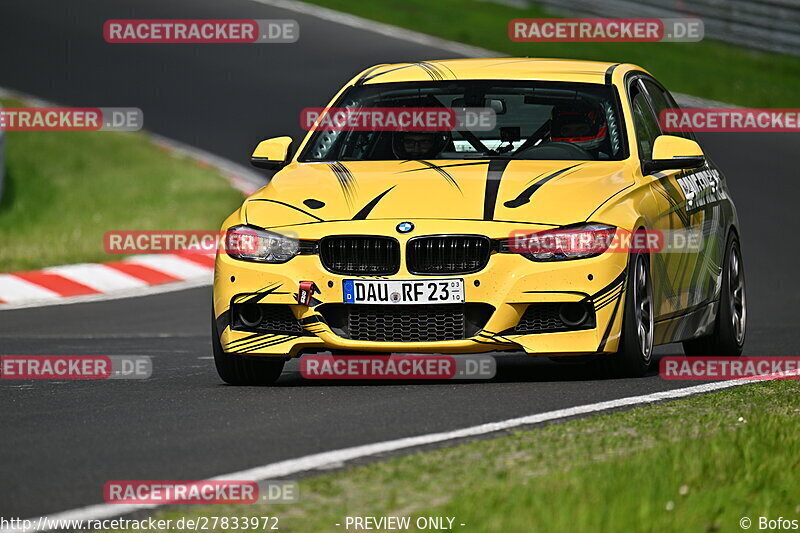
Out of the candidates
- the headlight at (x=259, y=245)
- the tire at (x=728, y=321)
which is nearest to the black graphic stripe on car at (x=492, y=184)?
the headlight at (x=259, y=245)

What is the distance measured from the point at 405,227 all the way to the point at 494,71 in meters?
1.96

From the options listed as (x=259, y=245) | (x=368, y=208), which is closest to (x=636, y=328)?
(x=368, y=208)

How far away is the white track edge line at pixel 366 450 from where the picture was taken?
543cm

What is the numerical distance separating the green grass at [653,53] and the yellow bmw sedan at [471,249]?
49.9 ft

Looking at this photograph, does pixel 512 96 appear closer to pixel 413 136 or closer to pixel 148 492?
pixel 413 136

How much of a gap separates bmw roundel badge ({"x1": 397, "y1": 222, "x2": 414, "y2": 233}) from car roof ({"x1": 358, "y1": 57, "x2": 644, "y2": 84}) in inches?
71.4

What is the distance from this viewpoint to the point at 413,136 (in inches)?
381

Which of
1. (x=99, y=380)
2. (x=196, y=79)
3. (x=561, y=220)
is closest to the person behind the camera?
(x=561, y=220)

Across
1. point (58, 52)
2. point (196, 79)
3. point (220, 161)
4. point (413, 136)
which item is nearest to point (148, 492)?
point (413, 136)

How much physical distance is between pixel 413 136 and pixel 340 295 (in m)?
1.50

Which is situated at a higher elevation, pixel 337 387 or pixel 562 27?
pixel 562 27

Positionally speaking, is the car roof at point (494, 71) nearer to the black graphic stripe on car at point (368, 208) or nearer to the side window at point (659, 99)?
the side window at point (659, 99)

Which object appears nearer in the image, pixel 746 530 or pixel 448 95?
pixel 746 530

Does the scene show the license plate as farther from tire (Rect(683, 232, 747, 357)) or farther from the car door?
tire (Rect(683, 232, 747, 357))
